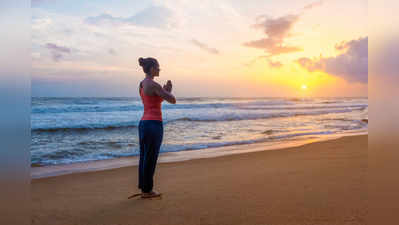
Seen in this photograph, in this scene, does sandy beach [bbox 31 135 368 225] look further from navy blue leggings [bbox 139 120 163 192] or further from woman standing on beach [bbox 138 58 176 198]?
woman standing on beach [bbox 138 58 176 198]

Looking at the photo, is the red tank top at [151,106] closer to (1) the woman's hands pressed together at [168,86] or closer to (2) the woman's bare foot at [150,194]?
(1) the woman's hands pressed together at [168,86]

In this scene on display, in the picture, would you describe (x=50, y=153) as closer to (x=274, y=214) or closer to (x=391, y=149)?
(x=274, y=214)

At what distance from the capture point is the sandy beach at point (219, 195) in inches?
110

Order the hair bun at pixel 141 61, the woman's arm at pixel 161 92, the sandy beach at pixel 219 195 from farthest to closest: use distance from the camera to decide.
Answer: the hair bun at pixel 141 61, the woman's arm at pixel 161 92, the sandy beach at pixel 219 195

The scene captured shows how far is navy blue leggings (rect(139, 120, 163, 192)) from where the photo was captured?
3.40 m

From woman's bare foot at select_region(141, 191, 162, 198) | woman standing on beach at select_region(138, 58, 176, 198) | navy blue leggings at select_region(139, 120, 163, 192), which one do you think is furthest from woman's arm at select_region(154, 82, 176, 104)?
woman's bare foot at select_region(141, 191, 162, 198)

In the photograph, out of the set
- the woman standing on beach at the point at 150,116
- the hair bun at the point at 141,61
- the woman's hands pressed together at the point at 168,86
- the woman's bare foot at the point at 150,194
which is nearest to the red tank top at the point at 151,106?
the woman standing on beach at the point at 150,116

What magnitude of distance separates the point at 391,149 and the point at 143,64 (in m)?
2.78

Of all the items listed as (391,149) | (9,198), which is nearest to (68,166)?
(9,198)

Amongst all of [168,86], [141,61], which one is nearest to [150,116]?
[168,86]

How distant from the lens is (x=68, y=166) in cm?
584

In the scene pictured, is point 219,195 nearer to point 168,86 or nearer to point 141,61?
point 168,86

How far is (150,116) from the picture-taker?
3.40m

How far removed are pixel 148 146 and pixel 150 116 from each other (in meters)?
0.38
